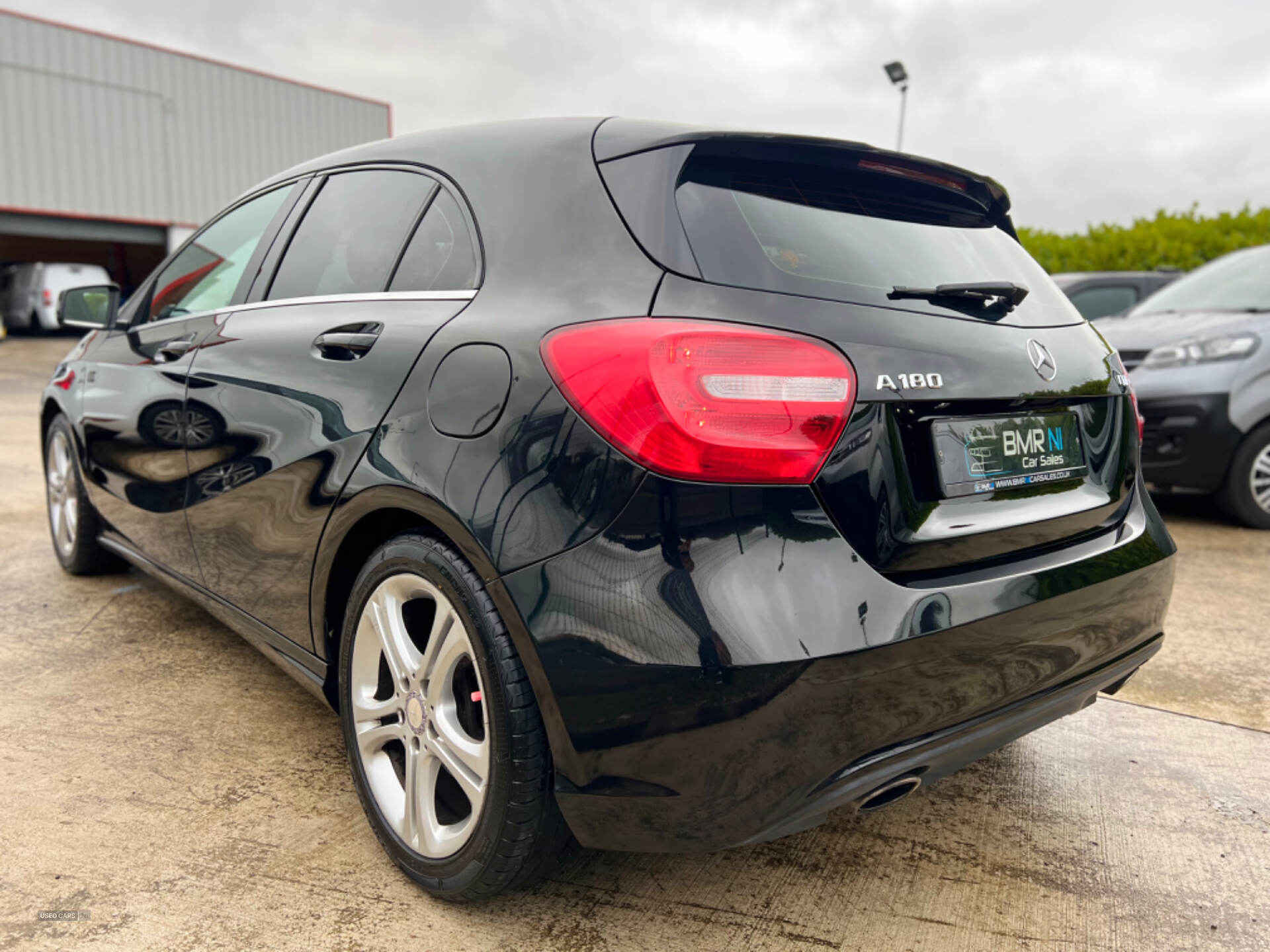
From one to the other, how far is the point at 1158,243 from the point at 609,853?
2467 cm

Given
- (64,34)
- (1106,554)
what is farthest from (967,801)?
(64,34)

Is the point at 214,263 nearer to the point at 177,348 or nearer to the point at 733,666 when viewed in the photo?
the point at 177,348

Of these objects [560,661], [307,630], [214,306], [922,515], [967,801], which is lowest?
[967,801]

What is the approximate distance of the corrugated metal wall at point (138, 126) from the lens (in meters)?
23.0

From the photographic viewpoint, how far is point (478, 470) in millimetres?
1689

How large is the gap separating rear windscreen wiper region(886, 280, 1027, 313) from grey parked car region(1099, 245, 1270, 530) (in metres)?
3.70

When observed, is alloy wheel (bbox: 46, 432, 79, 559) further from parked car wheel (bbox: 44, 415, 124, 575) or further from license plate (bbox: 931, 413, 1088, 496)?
license plate (bbox: 931, 413, 1088, 496)

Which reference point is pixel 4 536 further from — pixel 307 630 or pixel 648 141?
pixel 648 141

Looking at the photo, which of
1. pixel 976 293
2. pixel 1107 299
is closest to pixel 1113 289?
pixel 1107 299

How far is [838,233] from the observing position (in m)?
1.88

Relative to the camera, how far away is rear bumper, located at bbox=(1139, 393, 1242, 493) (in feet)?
16.7

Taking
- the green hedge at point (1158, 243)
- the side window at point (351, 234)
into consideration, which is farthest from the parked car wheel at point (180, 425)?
the green hedge at point (1158, 243)

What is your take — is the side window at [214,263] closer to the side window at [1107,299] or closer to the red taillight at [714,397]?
the red taillight at [714,397]

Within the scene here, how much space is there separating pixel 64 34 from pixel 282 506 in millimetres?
26892
